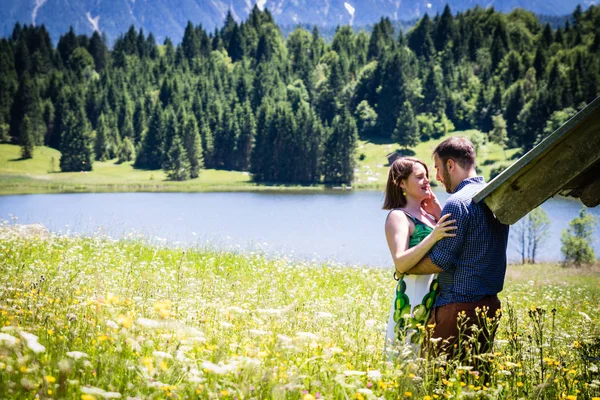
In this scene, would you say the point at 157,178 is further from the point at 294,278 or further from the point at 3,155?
the point at 294,278

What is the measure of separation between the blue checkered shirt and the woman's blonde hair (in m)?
0.50

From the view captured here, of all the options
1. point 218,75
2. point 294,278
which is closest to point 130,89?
point 218,75

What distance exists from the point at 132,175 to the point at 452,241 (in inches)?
4676

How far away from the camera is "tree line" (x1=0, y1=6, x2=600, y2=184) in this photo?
123 m

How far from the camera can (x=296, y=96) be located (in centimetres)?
15638

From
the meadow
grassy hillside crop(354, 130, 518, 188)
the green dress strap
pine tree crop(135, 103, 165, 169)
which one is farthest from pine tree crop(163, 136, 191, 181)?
the green dress strap

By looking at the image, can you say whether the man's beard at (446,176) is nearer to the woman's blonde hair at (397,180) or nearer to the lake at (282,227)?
the woman's blonde hair at (397,180)

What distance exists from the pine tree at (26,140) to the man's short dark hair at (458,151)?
431 feet

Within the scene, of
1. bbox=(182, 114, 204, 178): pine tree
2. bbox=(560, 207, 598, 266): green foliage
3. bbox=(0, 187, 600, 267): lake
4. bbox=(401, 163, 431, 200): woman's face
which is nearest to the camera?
bbox=(401, 163, 431, 200): woman's face

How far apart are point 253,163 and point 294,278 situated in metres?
118

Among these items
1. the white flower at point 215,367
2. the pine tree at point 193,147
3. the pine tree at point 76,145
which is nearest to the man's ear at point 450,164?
the white flower at point 215,367

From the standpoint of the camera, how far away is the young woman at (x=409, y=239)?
15.1 ft

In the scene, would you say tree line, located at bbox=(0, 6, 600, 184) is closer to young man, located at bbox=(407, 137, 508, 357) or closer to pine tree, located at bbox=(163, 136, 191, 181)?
pine tree, located at bbox=(163, 136, 191, 181)

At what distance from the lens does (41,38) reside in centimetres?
18262
